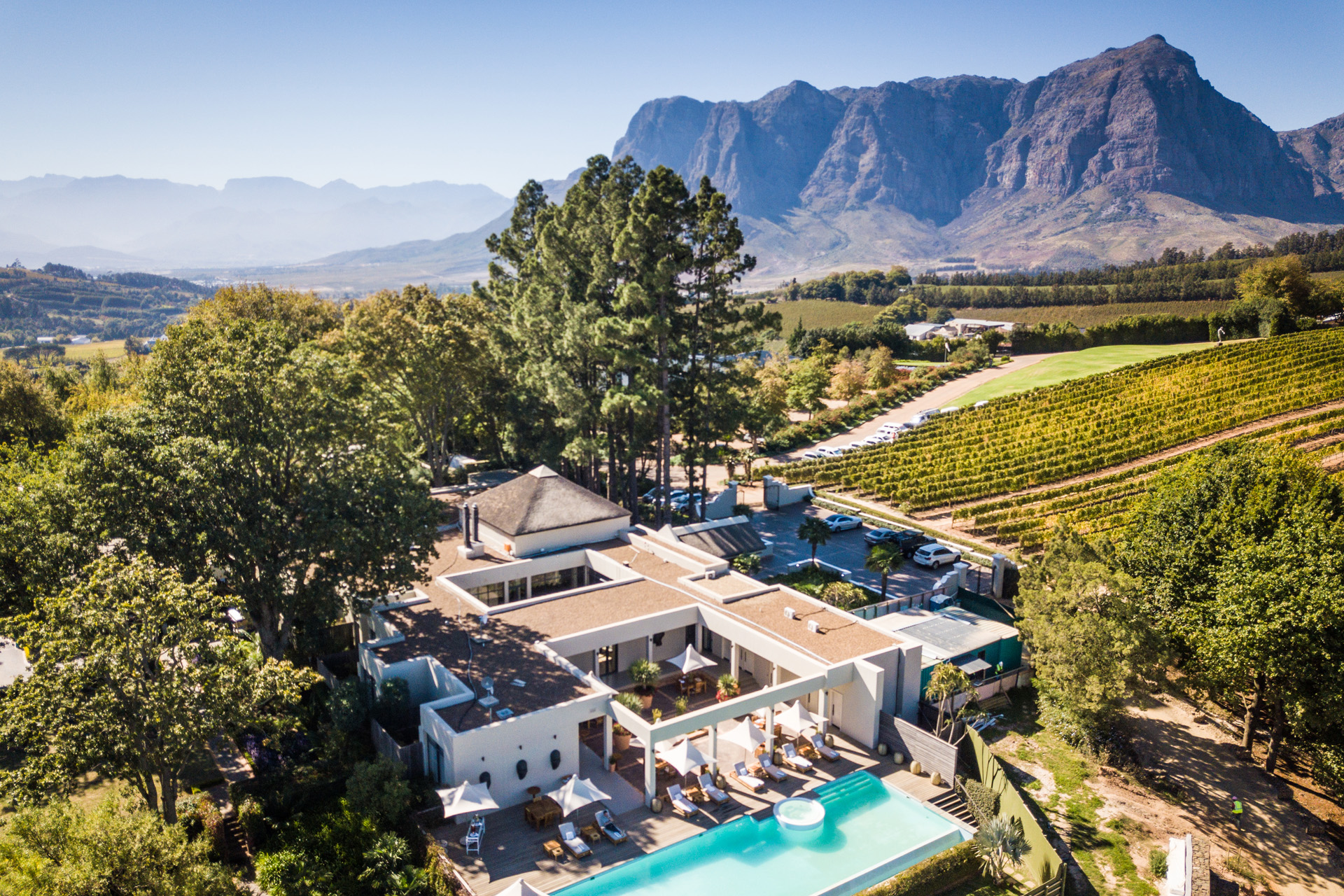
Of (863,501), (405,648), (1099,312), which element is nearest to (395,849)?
(405,648)

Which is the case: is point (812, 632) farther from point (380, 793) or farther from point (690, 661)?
point (380, 793)

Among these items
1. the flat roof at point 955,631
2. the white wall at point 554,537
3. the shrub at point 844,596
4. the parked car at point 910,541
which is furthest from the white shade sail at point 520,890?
the parked car at point 910,541

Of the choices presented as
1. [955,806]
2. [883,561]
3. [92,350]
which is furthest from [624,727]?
[92,350]

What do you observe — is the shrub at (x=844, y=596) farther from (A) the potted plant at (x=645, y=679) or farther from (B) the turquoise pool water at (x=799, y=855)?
(B) the turquoise pool water at (x=799, y=855)

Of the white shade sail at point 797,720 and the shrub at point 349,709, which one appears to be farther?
the white shade sail at point 797,720

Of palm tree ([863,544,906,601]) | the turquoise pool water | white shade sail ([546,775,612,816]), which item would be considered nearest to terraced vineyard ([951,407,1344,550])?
palm tree ([863,544,906,601])

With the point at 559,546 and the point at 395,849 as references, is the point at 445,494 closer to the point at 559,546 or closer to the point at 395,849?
the point at 559,546
